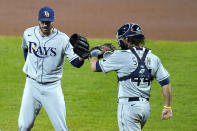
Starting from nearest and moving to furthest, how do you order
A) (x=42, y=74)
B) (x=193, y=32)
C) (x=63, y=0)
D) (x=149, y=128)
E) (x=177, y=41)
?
1. (x=42, y=74)
2. (x=149, y=128)
3. (x=177, y=41)
4. (x=193, y=32)
5. (x=63, y=0)

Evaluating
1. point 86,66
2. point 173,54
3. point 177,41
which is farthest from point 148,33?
point 86,66

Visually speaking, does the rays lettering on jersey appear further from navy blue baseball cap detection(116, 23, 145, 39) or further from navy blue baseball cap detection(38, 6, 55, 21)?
navy blue baseball cap detection(116, 23, 145, 39)

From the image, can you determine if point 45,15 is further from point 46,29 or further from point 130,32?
point 130,32

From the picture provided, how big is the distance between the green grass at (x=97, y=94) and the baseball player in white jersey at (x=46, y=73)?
96.0 inches

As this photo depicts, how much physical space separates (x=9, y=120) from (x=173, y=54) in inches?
233

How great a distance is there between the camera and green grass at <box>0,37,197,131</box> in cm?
1066

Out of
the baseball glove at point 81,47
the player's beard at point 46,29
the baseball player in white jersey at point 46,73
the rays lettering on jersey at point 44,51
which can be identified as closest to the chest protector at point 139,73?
the baseball glove at point 81,47

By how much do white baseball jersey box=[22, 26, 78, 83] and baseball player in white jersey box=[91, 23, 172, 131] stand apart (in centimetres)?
107

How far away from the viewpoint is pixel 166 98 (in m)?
6.87

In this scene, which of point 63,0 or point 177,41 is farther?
point 63,0

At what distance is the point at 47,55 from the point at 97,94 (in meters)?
4.75

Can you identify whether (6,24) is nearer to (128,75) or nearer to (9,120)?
(9,120)

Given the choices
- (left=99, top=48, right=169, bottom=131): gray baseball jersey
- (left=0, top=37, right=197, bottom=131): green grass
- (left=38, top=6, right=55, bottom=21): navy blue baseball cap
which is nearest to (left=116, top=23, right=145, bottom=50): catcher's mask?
(left=99, top=48, right=169, bottom=131): gray baseball jersey

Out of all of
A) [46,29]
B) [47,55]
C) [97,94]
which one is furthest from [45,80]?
[97,94]
